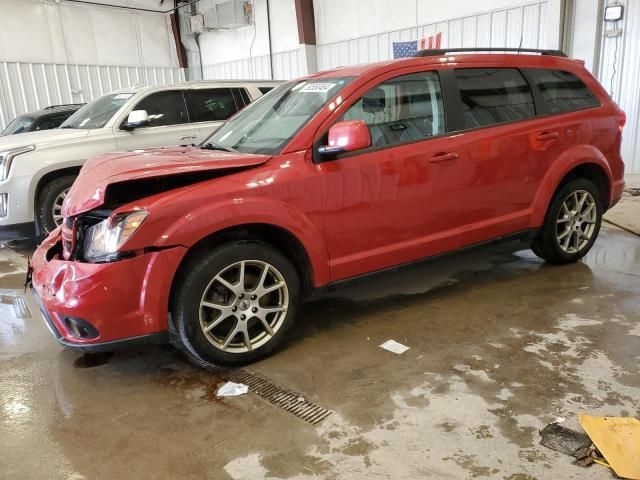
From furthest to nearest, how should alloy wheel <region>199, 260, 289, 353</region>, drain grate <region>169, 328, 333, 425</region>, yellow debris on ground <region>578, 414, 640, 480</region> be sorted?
1. alloy wheel <region>199, 260, 289, 353</region>
2. drain grate <region>169, 328, 333, 425</region>
3. yellow debris on ground <region>578, 414, 640, 480</region>

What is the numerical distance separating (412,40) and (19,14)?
9109 millimetres

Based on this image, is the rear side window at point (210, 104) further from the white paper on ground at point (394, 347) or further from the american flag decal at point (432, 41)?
the american flag decal at point (432, 41)

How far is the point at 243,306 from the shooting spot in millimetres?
2889

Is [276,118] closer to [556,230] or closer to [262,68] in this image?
[556,230]

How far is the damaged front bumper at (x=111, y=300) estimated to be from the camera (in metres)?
2.52

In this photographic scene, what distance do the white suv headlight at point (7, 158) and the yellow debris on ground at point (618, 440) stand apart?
5.47m

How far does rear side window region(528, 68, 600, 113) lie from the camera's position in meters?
3.94

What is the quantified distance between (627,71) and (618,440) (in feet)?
24.8

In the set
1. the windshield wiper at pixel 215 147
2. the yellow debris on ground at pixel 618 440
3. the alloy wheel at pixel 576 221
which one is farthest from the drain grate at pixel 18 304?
the alloy wheel at pixel 576 221

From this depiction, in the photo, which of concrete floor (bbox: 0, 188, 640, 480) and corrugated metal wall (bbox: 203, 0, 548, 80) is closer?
concrete floor (bbox: 0, 188, 640, 480)

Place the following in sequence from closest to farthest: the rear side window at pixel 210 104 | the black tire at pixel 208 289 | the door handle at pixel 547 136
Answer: the black tire at pixel 208 289, the door handle at pixel 547 136, the rear side window at pixel 210 104

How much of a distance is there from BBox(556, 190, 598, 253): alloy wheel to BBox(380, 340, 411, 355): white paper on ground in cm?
194

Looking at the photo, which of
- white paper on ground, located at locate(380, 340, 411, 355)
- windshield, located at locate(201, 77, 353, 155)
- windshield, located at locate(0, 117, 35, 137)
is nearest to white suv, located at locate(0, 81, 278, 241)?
windshield, located at locate(201, 77, 353, 155)

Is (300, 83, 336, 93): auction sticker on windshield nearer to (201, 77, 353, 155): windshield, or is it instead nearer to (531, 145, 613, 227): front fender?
(201, 77, 353, 155): windshield
